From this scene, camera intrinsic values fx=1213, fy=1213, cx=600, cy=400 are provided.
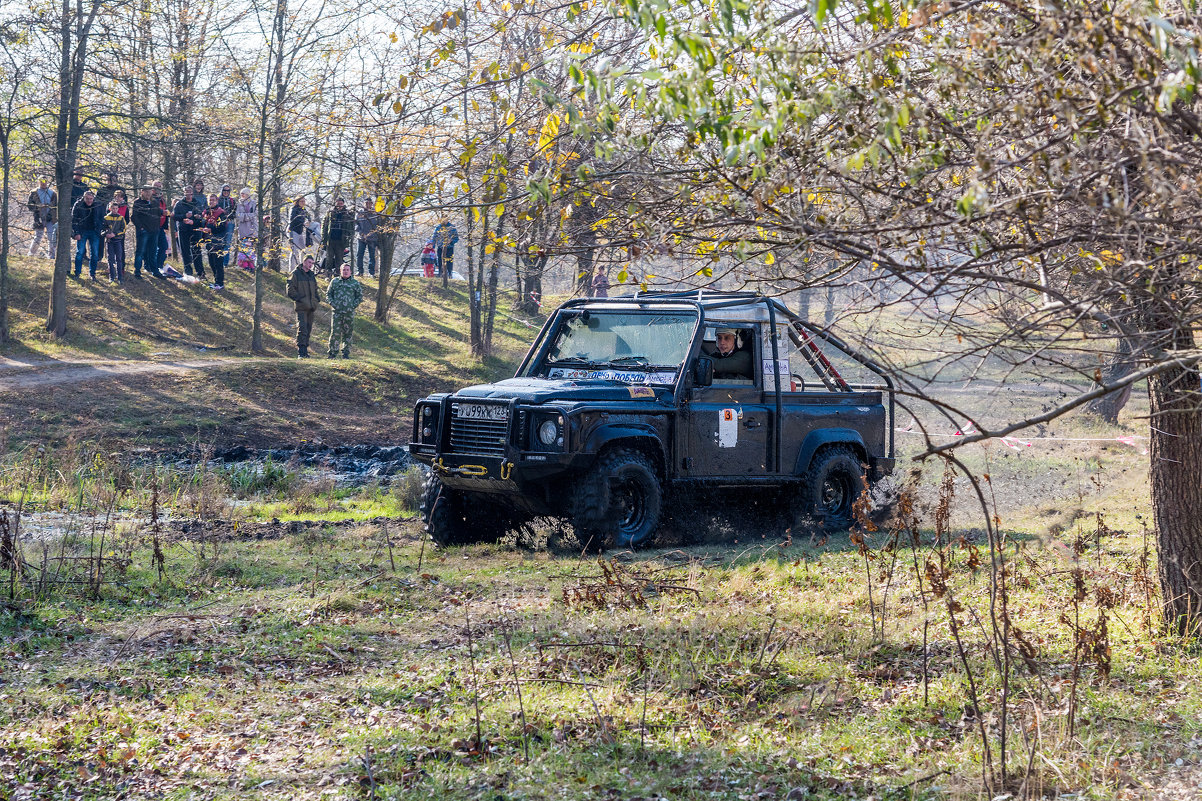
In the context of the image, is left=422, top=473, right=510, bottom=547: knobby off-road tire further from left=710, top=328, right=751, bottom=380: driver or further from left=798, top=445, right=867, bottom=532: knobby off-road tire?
left=798, top=445, right=867, bottom=532: knobby off-road tire

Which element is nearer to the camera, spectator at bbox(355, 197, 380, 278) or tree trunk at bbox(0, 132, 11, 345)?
tree trunk at bbox(0, 132, 11, 345)

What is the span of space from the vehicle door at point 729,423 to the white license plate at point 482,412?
1.43 metres

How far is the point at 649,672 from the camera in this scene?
599 centimetres

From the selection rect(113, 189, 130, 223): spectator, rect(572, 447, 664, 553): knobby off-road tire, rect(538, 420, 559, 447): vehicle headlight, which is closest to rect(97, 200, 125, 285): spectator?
rect(113, 189, 130, 223): spectator

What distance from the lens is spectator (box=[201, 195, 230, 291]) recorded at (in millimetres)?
23125

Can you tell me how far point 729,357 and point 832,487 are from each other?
1.82 metres

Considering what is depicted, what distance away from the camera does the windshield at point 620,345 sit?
9680 mm

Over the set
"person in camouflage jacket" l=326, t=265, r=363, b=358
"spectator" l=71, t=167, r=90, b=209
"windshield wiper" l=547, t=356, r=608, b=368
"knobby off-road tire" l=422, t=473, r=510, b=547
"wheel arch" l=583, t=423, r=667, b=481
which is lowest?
"knobby off-road tire" l=422, t=473, r=510, b=547

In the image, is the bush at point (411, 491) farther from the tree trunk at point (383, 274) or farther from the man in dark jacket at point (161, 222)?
the tree trunk at point (383, 274)

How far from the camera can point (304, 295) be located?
72.7ft

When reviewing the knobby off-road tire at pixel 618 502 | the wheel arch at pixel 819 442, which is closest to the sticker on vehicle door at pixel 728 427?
the knobby off-road tire at pixel 618 502

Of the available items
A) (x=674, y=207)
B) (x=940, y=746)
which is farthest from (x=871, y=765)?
(x=674, y=207)

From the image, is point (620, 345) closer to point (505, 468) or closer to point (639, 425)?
point (639, 425)

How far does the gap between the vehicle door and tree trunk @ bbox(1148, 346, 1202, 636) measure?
12.8 ft
